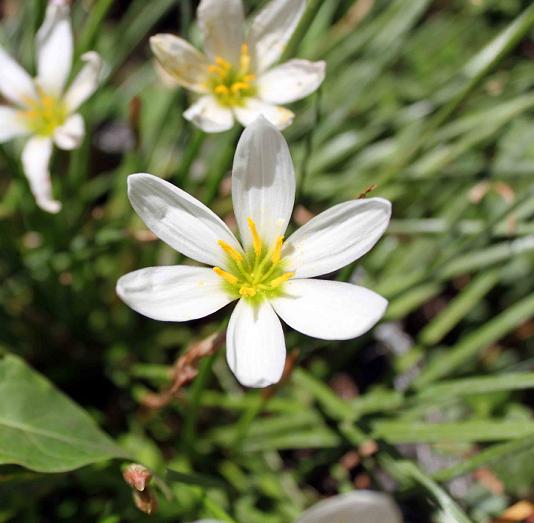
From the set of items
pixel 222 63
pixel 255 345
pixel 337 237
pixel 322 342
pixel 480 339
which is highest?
pixel 222 63

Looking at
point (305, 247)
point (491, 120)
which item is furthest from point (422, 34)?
point (305, 247)

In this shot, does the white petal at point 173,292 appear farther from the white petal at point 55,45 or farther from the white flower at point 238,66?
the white petal at point 55,45

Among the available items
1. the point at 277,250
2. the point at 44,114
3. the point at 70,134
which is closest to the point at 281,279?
the point at 277,250

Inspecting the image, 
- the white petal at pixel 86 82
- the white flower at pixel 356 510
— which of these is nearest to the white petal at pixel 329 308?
the white flower at pixel 356 510

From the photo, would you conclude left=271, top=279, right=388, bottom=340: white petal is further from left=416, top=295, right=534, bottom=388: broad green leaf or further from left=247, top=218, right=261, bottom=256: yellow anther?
left=416, top=295, right=534, bottom=388: broad green leaf

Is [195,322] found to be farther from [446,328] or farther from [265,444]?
[446,328]

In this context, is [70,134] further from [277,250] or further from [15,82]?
[277,250]
